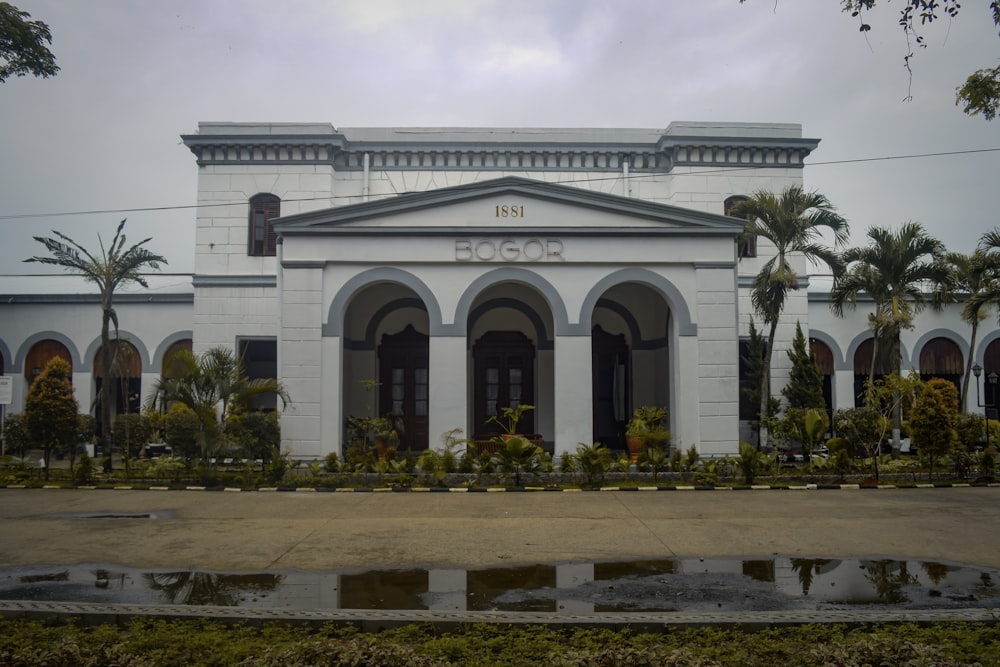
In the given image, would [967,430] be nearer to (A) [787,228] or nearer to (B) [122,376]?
(A) [787,228]

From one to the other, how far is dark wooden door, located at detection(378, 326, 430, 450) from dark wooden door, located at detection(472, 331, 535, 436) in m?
1.39

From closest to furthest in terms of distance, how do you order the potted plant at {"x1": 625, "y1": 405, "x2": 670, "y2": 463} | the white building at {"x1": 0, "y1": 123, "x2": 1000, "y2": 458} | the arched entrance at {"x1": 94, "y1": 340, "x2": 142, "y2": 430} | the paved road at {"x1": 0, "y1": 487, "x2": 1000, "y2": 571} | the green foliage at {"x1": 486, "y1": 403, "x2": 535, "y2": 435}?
the paved road at {"x1": 0, "y1": 487, "x2": 1000, "y2": 571}, the potted plant at {"x1": 625, "y1": 405, "x2": 670, "y2": 463}, the green foliage at {"x1": 486, "y1": 403, "x2": 535, "y2": 435}, the white building at {"x1": 0, "y1": 123, "x2": 1000, "y2": 458}, the arched entrance at {"x1": 94, "y1": 340, "x2": 142, "y2": 430}

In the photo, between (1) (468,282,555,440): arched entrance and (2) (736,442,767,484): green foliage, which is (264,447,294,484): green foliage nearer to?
(1) (468,282,555,440): arched entrance

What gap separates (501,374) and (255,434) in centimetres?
701

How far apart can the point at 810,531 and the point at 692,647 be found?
518 centimetres

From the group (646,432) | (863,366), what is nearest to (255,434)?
(646,432)

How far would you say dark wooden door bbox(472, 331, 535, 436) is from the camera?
20562 mm

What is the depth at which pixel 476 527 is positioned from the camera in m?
10.1

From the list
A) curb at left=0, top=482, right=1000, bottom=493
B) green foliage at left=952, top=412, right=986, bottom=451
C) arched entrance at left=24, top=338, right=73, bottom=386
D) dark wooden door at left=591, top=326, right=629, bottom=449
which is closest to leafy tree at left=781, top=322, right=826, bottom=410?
green foliage at left=952, top=412, right=986, bottom=451

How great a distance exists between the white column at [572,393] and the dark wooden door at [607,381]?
13.6 ft

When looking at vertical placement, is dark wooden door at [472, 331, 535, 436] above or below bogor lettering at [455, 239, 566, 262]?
below

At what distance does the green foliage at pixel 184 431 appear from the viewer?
14859 millimetres

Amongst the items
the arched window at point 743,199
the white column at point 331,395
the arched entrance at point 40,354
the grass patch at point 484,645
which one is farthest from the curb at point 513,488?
the arched entrance at point 40,354

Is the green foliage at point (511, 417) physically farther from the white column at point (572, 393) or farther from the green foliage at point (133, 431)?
the green foliage at point (133, 431)
